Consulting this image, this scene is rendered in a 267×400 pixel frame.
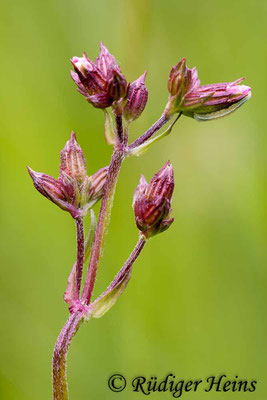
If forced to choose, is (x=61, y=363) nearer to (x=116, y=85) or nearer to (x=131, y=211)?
(x=116, y=85)

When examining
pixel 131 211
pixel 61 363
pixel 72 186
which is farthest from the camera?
pixel 131 211

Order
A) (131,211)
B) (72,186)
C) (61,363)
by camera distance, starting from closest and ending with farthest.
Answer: (61,363)
(72,186)
(131,211)

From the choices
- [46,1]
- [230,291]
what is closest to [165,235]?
[230,291]

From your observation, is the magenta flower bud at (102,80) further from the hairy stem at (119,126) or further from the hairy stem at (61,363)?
the hairy stem at (61,363)

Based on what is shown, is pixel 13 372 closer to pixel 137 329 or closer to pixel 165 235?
pixel 137 329

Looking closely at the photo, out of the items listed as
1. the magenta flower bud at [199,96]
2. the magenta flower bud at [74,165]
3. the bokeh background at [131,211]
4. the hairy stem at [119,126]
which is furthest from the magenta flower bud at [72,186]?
the bokeh background at [131,211]

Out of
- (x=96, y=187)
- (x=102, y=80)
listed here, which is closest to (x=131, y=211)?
(x=96, y=187)
